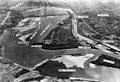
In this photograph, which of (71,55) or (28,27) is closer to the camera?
(71,55)

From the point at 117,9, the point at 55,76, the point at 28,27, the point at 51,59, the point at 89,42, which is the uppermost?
the point at 117,9

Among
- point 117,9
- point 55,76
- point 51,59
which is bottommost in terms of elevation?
point 55,76

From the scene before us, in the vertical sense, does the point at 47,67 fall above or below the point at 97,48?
below

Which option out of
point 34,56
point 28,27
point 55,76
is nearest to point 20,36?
point 28,27

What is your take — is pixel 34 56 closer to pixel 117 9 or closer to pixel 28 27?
pixel 28 27

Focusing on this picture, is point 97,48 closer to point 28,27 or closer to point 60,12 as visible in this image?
point 60,12

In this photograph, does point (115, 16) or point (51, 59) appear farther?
point (115, 16)

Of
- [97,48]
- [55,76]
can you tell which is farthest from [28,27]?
[97,48]

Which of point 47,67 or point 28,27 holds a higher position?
point 28,27

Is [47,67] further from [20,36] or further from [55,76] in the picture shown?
[20,36]
